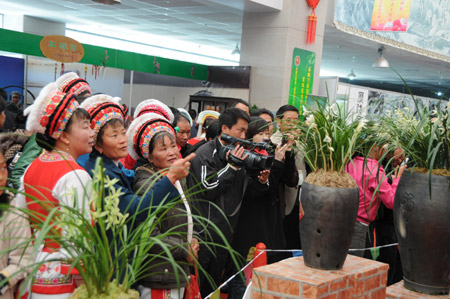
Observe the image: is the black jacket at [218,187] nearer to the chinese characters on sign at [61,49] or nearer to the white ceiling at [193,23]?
the chinese characters on sign at [61,49]

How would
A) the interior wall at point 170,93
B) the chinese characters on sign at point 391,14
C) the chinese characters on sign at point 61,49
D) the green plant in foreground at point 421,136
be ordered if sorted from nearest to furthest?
A: the green plant in foreground at point 421,136 → the chinese characters on sign at point 61,49 → the interior wall at point 170,93 → the chinese characters on sign at point 391,14

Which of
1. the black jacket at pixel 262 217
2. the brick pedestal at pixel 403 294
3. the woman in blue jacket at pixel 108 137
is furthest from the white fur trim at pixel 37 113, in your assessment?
the brick pedestal at pixel 403 294

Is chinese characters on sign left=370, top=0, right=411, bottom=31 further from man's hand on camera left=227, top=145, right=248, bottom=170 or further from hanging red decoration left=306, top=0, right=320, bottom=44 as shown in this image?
man's hand on camera left=227, top=145, right=248, bottom=170

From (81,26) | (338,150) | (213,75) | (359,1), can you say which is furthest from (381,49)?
(338,150)

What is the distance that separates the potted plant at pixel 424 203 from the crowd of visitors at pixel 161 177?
22cm

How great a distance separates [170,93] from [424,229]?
6799mm

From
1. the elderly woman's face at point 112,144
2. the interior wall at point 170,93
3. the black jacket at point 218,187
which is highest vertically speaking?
the interior wall at point 170,93

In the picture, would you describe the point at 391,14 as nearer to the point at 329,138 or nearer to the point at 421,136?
the point at 421,136

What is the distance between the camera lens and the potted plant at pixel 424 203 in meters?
2.47

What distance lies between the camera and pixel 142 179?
7.98ft

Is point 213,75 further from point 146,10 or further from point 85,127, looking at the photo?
point 85,127

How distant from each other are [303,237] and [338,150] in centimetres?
40

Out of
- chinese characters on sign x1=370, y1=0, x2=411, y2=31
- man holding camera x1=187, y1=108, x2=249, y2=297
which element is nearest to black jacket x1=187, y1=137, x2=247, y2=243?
man holding camera x1=187, y1=108, x2=249, y2=297

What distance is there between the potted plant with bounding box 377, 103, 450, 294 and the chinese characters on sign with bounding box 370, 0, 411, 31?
6.59m
